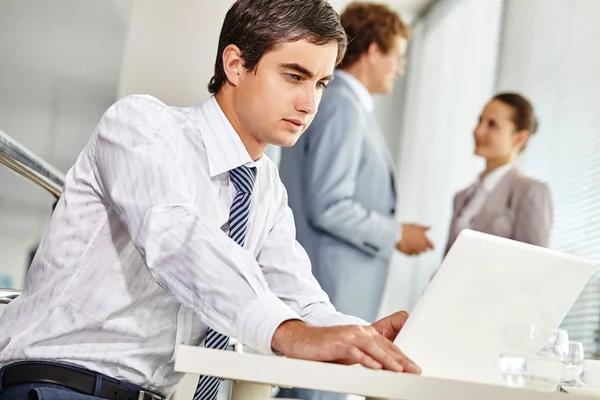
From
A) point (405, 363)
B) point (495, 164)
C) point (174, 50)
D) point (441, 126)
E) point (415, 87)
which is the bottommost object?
point (405, 363)

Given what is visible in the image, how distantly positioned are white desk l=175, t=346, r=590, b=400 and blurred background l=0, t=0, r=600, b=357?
141 cm

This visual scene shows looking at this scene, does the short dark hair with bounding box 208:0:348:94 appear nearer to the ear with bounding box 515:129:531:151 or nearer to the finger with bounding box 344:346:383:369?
the finger with bounding box 344:346:383:369

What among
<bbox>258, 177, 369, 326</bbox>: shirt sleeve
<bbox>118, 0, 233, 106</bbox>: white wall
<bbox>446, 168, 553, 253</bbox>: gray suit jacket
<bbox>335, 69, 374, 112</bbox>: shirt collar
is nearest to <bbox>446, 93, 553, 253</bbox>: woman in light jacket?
<bbox>446, 168, 553, 253</bbox>: gray suit jacket

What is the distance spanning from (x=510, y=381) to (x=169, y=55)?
246 centimetres

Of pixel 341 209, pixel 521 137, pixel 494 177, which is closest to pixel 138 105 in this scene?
pixel 341 209

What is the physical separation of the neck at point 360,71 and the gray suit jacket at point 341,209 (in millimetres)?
126

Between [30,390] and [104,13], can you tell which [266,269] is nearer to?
[30,390]

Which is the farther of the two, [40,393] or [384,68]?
[384,68]

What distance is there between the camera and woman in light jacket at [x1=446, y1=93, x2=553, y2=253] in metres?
3.06

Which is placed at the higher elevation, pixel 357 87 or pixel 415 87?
pixel 415 87

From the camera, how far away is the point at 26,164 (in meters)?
1.43

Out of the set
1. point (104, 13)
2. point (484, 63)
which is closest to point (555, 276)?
point (104, 13)

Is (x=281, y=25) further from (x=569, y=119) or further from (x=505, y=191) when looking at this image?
(x=569, y=119)

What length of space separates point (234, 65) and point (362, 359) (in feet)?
2.16
